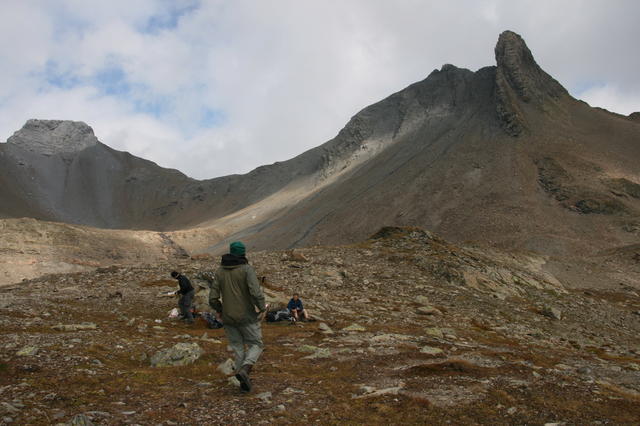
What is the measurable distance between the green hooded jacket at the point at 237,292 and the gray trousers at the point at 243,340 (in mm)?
142

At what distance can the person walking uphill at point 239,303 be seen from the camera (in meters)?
9.37

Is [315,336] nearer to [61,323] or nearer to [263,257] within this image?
[61,323]

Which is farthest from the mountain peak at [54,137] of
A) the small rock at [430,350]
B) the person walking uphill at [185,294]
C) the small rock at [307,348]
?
the small rock at [430,350]

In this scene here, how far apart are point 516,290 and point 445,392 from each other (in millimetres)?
24003

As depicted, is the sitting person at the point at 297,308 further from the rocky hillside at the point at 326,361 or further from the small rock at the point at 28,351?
the small rock at the point at 28,351

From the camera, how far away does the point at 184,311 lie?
677 inches

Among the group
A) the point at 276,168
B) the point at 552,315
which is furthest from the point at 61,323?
the point at 276,168

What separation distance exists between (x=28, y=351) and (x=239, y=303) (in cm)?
460

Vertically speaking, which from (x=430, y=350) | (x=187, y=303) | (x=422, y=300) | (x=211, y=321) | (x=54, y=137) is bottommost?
(x=422, y=300)

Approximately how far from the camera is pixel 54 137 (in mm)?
184125

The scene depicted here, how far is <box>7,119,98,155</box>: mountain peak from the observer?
17788 centimetres

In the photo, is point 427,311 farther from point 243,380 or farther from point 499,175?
point 499,175

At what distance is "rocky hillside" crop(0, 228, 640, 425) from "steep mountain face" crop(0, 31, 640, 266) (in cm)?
4193

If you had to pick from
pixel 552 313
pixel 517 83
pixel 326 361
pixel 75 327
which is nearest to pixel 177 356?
pixel 326 361
